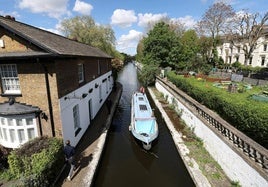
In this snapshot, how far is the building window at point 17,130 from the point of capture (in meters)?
8.30

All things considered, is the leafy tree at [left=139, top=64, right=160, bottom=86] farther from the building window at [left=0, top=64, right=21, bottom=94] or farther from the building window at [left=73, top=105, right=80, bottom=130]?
the building window at [left=0, top=64, right=21, bottom=94]

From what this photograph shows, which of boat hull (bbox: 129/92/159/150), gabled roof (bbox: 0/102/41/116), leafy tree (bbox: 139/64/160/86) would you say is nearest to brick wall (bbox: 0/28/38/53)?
gabled roof (bbox: 0/102/41/116)

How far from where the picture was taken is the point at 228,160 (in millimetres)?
7531

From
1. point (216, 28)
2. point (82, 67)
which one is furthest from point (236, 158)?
point (216, 28)

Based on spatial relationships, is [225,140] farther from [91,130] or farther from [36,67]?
[36,67]

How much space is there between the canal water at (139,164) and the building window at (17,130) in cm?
414

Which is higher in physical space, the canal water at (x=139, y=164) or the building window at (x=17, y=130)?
the building window at (x=17, y=130)

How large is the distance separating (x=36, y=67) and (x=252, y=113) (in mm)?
9941

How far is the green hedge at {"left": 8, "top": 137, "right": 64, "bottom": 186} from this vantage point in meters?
6.21

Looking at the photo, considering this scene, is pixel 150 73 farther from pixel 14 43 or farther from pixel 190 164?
pixel 14 43

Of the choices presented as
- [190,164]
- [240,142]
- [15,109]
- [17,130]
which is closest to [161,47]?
[190,164]

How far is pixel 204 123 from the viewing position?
395 inches

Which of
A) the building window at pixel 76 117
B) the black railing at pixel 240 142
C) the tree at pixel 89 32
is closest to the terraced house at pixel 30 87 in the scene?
the building window at pixel 76 117

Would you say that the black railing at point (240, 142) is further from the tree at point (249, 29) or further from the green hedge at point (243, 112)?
the tree at point (249, 29)
